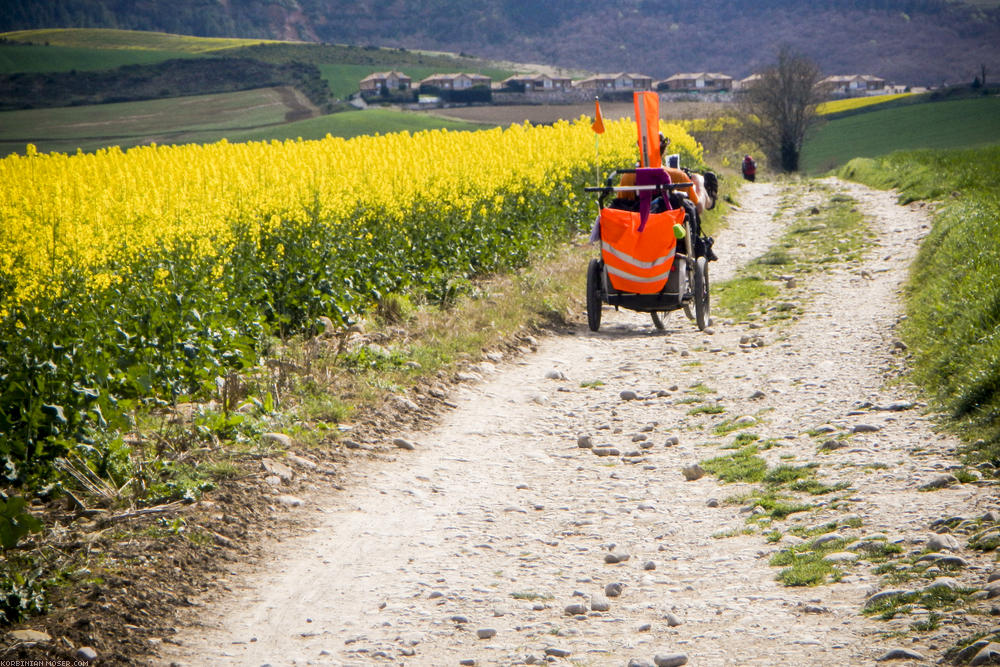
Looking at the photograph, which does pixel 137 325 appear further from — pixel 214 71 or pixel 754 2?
A: pixel 754 2

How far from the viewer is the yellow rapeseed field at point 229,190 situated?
8.25 meters

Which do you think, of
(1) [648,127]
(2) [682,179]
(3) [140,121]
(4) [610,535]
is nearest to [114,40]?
(3) [140,121]

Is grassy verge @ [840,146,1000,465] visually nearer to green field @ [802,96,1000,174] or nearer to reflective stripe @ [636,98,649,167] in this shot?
reflective stripe @ [636,98,649,167]

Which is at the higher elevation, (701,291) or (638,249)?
(638,249)

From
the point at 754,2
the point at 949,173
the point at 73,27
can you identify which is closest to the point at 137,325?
the point at 949,173

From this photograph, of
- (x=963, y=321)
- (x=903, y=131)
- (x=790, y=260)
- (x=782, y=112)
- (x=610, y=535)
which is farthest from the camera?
(x=903, y=131)

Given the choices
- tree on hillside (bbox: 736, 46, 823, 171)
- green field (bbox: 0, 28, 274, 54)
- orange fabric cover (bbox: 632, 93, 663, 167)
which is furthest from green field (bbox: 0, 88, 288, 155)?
tree on hillside (bbox: 736, 46, 823, 171)

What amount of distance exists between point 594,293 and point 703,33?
629 feet

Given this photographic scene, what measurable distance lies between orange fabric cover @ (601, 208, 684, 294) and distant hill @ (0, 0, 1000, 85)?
6444 inches

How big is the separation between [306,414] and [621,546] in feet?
11.6

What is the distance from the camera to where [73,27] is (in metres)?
65.7

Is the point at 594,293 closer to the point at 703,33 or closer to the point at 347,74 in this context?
the point at 347,74

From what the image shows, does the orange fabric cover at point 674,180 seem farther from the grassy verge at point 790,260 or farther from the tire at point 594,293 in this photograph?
the grassy verge at point 790,260

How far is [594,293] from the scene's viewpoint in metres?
12.9
